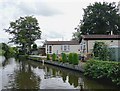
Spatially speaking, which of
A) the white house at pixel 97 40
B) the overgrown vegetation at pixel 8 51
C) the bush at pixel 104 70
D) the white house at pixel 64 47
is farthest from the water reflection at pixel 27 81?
the overgrown vegetation at pixel 8 51

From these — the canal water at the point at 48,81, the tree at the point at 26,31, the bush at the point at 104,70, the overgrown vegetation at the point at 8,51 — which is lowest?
the canal water at the point at 48,81

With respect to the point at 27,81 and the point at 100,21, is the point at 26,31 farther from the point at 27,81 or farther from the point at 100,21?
the point at 27,81

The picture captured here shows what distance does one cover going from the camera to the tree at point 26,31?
5981 cm

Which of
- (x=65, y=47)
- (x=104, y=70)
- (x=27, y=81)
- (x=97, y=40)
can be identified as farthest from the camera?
(x=65, y=47)

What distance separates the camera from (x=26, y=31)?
60.0 m

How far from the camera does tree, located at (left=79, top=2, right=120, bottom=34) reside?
4900 centimetres

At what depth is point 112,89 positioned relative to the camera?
41.8 feet

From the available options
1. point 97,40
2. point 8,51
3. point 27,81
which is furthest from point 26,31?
point 27,81

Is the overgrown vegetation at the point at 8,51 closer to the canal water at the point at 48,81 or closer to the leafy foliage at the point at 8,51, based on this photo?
the leafy foliage at the point at 8,51

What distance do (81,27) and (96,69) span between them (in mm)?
34964

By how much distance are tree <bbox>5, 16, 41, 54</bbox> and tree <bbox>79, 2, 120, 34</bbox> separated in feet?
47.5

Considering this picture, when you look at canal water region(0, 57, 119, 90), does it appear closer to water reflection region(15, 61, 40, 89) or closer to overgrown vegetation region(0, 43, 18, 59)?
water reflection region(15, 61, 40, 89)

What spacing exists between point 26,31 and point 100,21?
64.0 ft

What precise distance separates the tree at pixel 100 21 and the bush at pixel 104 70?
3173 cm
